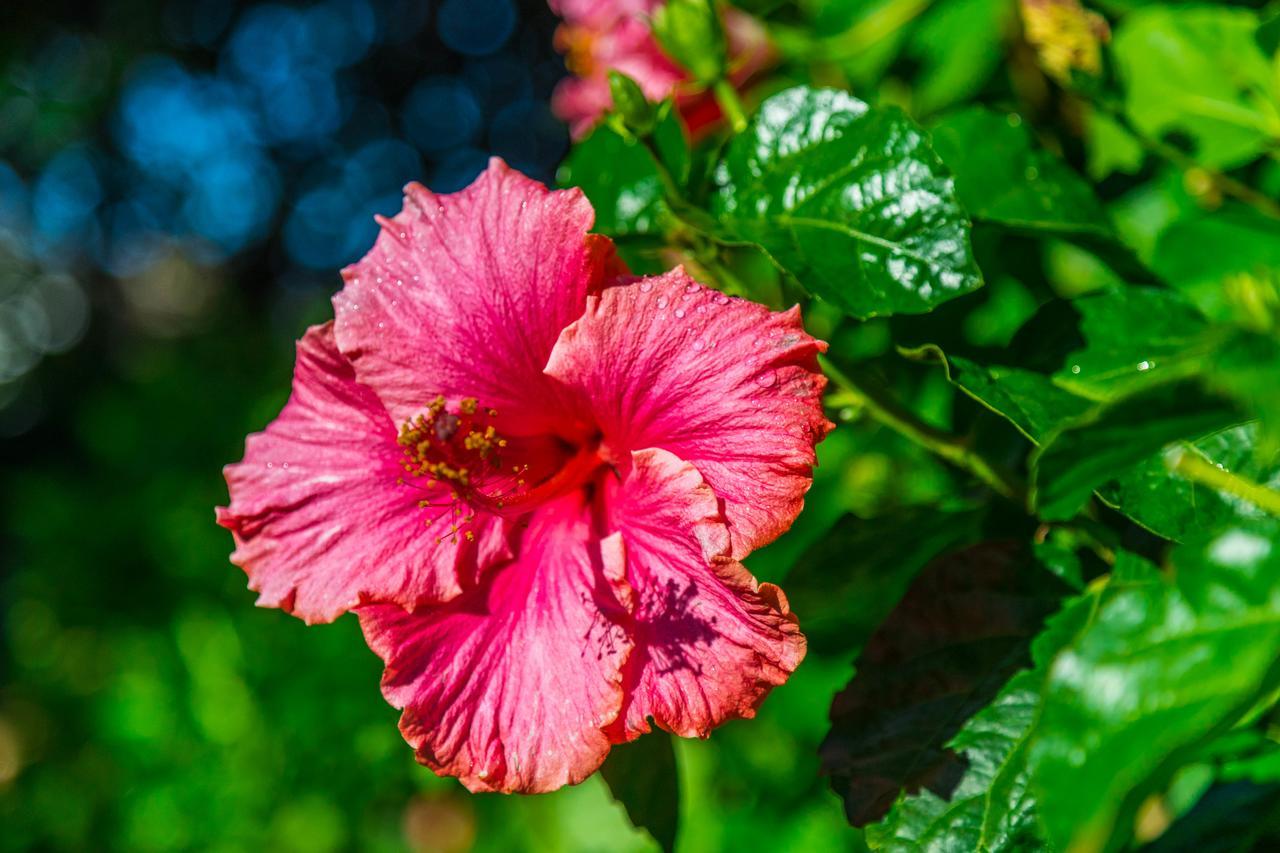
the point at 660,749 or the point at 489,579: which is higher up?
the point at 489,579

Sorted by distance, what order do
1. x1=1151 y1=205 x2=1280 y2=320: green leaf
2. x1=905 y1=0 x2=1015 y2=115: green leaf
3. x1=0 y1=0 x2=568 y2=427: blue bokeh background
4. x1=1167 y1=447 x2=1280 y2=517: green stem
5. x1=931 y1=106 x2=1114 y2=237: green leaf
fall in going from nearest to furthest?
1. x1=1167 y1=447 x2=1280 y2=517: green stem
2. x1=931 y1=106 x2=1114 y2=237: green leaf
3. x1=1151 y1=205 x2=1280 y2=320: green leaf
4. x1=905 y1=0 x2=1015 y2=115: green leaf
5. x1=0 y1=0 x2=568 y2=427: blue bokeh background

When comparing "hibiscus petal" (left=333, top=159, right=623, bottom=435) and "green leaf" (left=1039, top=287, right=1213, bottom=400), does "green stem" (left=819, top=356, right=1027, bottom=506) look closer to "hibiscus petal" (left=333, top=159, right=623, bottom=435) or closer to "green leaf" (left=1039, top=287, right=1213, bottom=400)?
"green leaf" (left=1039, top=287, right=1213, bottom=400)

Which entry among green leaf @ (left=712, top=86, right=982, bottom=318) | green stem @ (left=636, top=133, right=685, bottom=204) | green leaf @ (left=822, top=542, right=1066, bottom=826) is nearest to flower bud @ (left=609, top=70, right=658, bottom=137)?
green stem @ (left=636, top=133, right=685, bottom=204)

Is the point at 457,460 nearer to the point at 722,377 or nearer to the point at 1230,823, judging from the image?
the point at 722,377

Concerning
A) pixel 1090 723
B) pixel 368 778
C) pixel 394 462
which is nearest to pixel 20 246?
pixel 368 778

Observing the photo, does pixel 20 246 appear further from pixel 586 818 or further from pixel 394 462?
pixel 394 462

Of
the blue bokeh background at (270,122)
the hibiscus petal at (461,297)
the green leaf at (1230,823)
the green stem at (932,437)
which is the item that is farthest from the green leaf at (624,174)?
the blue bokeh background at (270,122)
